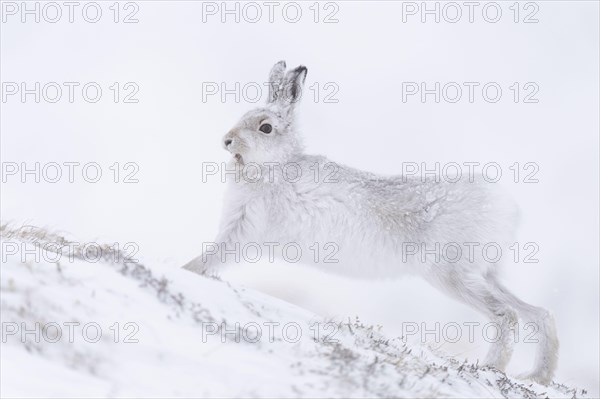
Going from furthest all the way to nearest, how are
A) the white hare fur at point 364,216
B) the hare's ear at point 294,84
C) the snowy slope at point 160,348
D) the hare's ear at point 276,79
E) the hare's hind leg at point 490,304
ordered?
the hare's ear at point 276,79
the hare's ear at point 294,84
the white hare fur at point 364,216
the hare's hind leg at point 490,304
the snowy slope at point 160,348

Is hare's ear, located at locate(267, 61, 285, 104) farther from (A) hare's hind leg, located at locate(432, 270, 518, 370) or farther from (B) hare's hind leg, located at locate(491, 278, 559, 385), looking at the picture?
(B) hare's hind leg, located at locate(491, 278, 559, 385)

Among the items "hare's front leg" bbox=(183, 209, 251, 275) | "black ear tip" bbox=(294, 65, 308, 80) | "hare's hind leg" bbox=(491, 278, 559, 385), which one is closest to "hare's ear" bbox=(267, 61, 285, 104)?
"black ear tip" bbox=(294, 65, 308, 80)

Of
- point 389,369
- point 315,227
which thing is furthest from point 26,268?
point 315,227

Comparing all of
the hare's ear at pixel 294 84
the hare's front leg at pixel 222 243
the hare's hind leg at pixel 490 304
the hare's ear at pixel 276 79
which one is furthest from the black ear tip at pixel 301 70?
the hare's hind leg at pixel 490 304

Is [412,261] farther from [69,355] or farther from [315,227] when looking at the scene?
[69,355]

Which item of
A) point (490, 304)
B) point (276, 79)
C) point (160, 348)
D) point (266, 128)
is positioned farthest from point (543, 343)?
point (160, 348)

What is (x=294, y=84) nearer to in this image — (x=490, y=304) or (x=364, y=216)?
(x=364, y=216)

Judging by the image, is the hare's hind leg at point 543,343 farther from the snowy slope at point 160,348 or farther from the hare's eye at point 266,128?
the hare's eye at point 266,128
